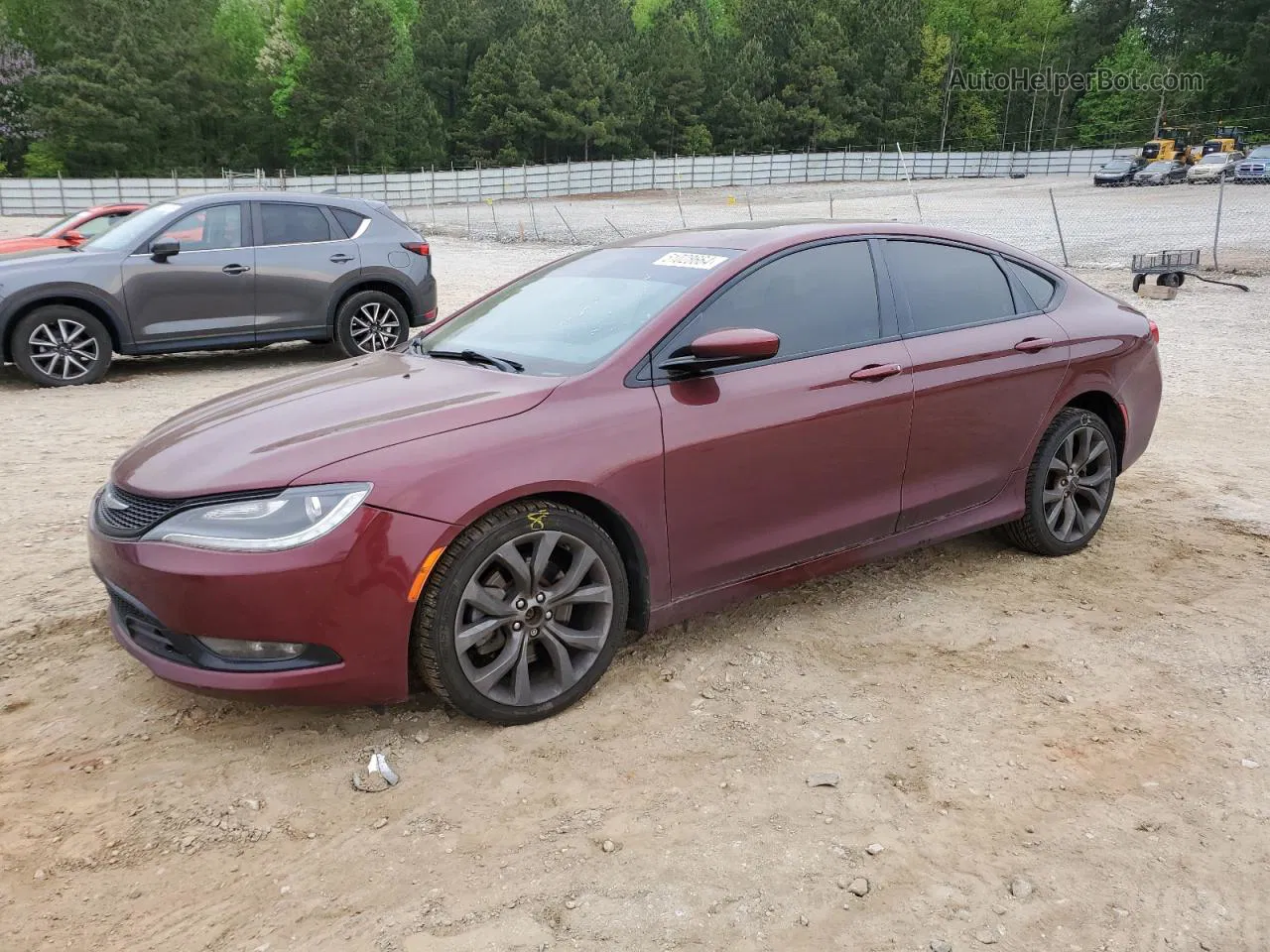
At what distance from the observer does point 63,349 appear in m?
8.80

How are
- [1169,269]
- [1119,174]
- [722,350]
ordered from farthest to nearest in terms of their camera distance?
[1119,174] → [1169,269] → [722,350]

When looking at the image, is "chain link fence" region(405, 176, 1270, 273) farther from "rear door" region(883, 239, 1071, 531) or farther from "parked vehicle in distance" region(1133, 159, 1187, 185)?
"rear door" region(883, 239, 1071, 531)

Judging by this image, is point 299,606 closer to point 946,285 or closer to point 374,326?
point 946,285

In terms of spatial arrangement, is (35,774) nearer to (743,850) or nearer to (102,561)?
(102,561)

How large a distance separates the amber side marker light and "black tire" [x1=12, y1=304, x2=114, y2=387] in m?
7.19

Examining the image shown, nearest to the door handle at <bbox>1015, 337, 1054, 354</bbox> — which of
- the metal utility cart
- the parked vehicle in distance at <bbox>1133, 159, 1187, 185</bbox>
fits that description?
the metal utility cart

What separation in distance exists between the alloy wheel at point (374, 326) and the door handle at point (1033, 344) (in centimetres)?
687

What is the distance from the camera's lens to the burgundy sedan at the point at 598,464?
2979 millimetres

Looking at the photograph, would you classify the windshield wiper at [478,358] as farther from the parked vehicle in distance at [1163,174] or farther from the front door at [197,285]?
the parked vehicle in distance at [1163,174]

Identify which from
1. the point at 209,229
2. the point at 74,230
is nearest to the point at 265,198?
the point at 209,229

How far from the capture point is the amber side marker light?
9.88ft

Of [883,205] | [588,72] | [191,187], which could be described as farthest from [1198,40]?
[191,187]

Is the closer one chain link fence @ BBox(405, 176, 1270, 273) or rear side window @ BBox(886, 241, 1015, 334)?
rear side window @ BBox(886, 241, 1015, 334)

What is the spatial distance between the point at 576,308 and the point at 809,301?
892mm
